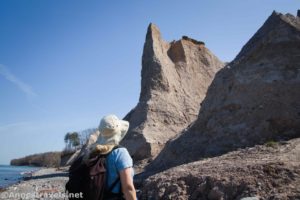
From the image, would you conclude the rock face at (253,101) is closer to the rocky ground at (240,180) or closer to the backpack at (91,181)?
the rocky ground at (240,180)

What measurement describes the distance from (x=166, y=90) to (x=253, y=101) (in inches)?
463

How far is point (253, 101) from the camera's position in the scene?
44.5 feet

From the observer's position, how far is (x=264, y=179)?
7234 millimetres

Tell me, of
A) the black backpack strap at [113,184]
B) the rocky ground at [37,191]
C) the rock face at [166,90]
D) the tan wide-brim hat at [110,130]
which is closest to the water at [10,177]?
the rocky ground at [37,191]

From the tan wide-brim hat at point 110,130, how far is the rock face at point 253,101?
9.50 m

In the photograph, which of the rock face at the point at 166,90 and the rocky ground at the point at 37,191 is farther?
the rock face at the point at 166,90

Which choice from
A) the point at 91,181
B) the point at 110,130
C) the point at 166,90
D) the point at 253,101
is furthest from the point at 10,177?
the point at 91,181

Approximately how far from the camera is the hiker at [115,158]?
122 inches

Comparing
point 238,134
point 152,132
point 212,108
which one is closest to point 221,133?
point 238,134

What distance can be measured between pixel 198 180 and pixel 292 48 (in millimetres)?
8412

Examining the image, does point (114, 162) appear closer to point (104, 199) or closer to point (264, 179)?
point (104, 199)

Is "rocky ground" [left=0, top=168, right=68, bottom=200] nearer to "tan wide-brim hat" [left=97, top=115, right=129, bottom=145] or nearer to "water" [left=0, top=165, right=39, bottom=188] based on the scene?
"water" [left=0, top=165, right=39, bottom=188]

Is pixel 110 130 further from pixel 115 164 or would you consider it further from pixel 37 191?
pixel 37 191

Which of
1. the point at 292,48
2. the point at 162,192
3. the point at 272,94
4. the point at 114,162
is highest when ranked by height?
the point at 292,48
